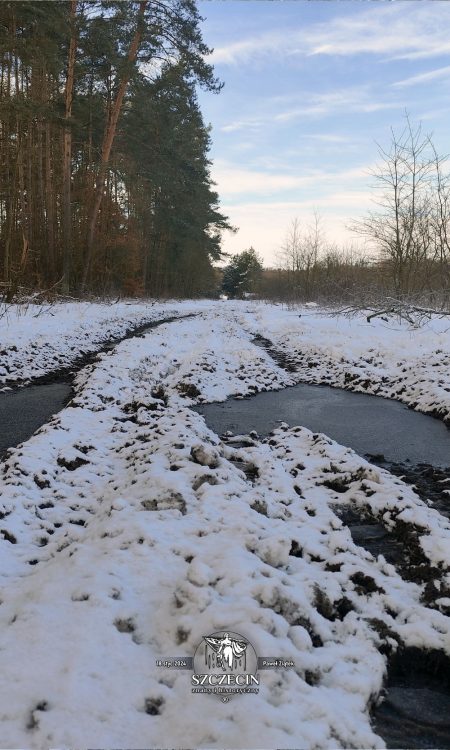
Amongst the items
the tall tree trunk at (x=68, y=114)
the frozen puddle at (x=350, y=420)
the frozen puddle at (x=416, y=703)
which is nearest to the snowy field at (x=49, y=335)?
the tall tree trunk at (x=68, y=114)

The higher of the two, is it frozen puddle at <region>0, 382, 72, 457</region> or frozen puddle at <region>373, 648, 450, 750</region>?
frozen puddle at <region>0, 382, 72, 457</region>

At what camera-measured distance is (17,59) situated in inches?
679

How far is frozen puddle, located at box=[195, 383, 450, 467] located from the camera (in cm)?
580

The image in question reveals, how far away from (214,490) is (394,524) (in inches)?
57.1

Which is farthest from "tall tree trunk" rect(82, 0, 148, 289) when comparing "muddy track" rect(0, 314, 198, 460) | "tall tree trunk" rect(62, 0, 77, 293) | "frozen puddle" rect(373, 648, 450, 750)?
"frozen puddle" rect(373, 648, 450, 750)

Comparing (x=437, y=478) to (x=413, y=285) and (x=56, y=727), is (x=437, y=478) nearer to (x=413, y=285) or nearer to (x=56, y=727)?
(x=56, y=727)

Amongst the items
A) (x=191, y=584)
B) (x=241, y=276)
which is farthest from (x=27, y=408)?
(x=241, y=276)

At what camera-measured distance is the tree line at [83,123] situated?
16.5 metres

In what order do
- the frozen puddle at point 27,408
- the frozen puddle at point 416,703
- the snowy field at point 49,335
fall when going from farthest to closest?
the snowy field at point 49,335
the frozen puddle at point 27,408
the frozen puddle at point 416,703

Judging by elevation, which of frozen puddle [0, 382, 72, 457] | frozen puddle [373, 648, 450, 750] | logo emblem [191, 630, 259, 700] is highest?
frozen puddle [0, 382, 72, 457]

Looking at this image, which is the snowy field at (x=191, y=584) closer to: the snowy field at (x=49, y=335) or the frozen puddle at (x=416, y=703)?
the frozen puddle at (x=416, y=703)

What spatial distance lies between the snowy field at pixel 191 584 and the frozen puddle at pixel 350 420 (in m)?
0.92

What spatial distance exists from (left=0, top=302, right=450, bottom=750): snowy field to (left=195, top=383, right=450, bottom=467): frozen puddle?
0.92 meters

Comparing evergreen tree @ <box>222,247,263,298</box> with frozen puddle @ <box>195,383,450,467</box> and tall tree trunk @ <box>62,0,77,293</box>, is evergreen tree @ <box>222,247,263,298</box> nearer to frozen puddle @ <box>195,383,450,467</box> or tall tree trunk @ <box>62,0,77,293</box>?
tall tree trunk @ <box>62,0,77,293</box>
